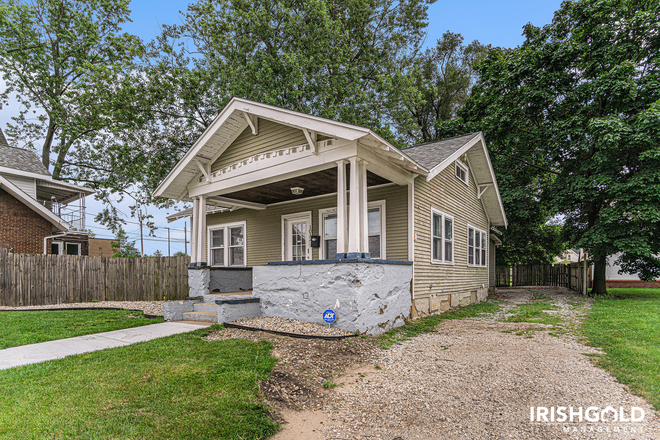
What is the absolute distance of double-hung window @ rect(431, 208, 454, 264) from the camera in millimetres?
9367

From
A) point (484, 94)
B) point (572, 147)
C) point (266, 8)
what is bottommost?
point (572, 147)

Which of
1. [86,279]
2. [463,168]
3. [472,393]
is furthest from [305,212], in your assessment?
[472,393]

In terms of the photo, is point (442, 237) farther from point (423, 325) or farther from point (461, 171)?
point (423, 325)

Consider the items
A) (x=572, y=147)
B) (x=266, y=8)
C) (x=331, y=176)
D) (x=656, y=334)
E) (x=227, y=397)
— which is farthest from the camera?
(x=266, y=8)

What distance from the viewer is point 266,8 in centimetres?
1791

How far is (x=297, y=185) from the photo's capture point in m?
8.95

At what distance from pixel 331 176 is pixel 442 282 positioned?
13.9 ft

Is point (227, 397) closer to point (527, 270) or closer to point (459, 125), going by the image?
point (459, 125)

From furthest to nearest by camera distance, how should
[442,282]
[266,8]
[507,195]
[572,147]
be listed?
[266,8], [507,195], [572,147], [442,282]

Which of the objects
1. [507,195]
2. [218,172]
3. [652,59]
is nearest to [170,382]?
[218,172]

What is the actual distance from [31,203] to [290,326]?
1363 centimetres

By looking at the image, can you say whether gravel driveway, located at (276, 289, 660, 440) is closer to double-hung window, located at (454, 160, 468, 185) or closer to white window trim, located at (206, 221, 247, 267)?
double-hung window, located at (454, 160, 468, 185)

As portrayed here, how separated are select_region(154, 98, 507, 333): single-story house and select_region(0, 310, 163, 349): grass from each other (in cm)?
139

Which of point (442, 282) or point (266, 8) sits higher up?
point (266, 8)
